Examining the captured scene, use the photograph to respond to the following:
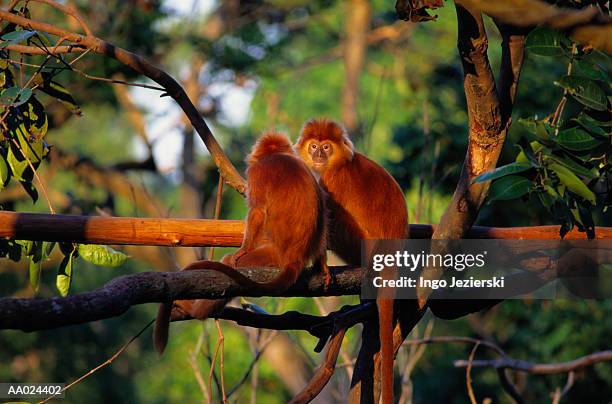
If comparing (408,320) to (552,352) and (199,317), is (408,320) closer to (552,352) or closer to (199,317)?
(199,317)

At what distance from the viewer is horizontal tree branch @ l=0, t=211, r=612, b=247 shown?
9.51 ft

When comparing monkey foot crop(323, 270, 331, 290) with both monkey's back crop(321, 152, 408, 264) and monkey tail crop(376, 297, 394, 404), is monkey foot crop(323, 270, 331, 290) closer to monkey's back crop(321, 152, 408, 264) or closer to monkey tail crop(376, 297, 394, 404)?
monkey tail crop(376, 297, 394, 404)

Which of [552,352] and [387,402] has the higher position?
[552,352]

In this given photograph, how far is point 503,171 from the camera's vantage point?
211cm

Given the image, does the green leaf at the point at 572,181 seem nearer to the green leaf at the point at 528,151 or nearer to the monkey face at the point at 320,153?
the green leaf at the point at 528,151

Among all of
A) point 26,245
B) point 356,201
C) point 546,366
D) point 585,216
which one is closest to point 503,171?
point 585,216

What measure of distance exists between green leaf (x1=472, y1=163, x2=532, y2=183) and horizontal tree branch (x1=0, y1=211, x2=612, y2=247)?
1147 millimetres

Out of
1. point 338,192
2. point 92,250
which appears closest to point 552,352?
point 338,192

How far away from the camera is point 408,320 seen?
3287mm

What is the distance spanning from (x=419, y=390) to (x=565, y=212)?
6.31m

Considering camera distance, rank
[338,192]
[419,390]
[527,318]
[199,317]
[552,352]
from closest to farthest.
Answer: [199,317]
[338,192]
[552,352]
[527,318]
[419,390]

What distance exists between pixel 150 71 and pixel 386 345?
1.35m

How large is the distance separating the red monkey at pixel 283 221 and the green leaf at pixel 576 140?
3.63 feet

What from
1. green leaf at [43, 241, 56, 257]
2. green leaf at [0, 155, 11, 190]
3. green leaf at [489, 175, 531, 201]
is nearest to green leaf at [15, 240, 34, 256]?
green leaf at [43, 241, 56, 257]
